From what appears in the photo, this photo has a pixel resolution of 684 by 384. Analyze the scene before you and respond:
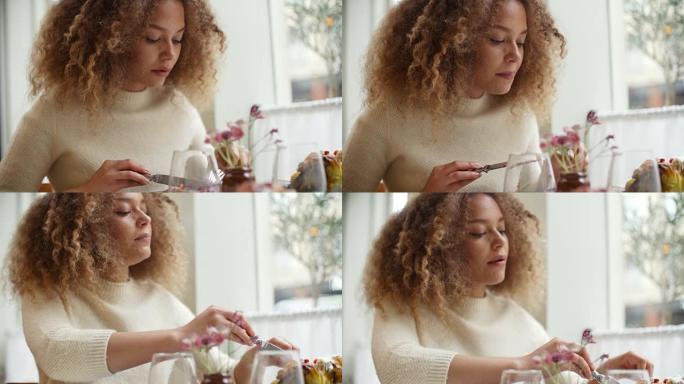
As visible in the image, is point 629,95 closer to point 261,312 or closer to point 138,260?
point 261,312

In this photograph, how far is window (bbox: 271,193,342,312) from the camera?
2680mm

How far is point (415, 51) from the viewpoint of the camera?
8.75 feet

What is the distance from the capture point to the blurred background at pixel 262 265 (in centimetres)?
266

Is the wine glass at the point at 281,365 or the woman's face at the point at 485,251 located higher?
the woman's face at the point at 485,251

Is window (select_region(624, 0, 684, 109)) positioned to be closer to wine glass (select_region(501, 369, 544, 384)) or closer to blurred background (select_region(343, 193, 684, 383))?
blurred background (select_region(343, 193, 684, 383))

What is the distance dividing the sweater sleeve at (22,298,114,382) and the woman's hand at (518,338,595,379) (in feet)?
3.05

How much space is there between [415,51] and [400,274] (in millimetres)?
500

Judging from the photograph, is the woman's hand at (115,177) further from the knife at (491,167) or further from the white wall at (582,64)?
the white wall at (582,64)

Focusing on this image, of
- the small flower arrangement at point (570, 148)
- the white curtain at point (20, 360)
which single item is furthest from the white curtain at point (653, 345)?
the white curtain at point (20, 360)

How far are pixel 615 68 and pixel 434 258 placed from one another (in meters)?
0.59

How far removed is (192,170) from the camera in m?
2.63

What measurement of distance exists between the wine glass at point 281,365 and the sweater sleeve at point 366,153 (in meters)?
0.41

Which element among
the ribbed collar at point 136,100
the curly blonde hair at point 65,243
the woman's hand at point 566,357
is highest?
the ribbed collar at point 136,100

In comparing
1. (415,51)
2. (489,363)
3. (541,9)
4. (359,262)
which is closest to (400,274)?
(359,262)
